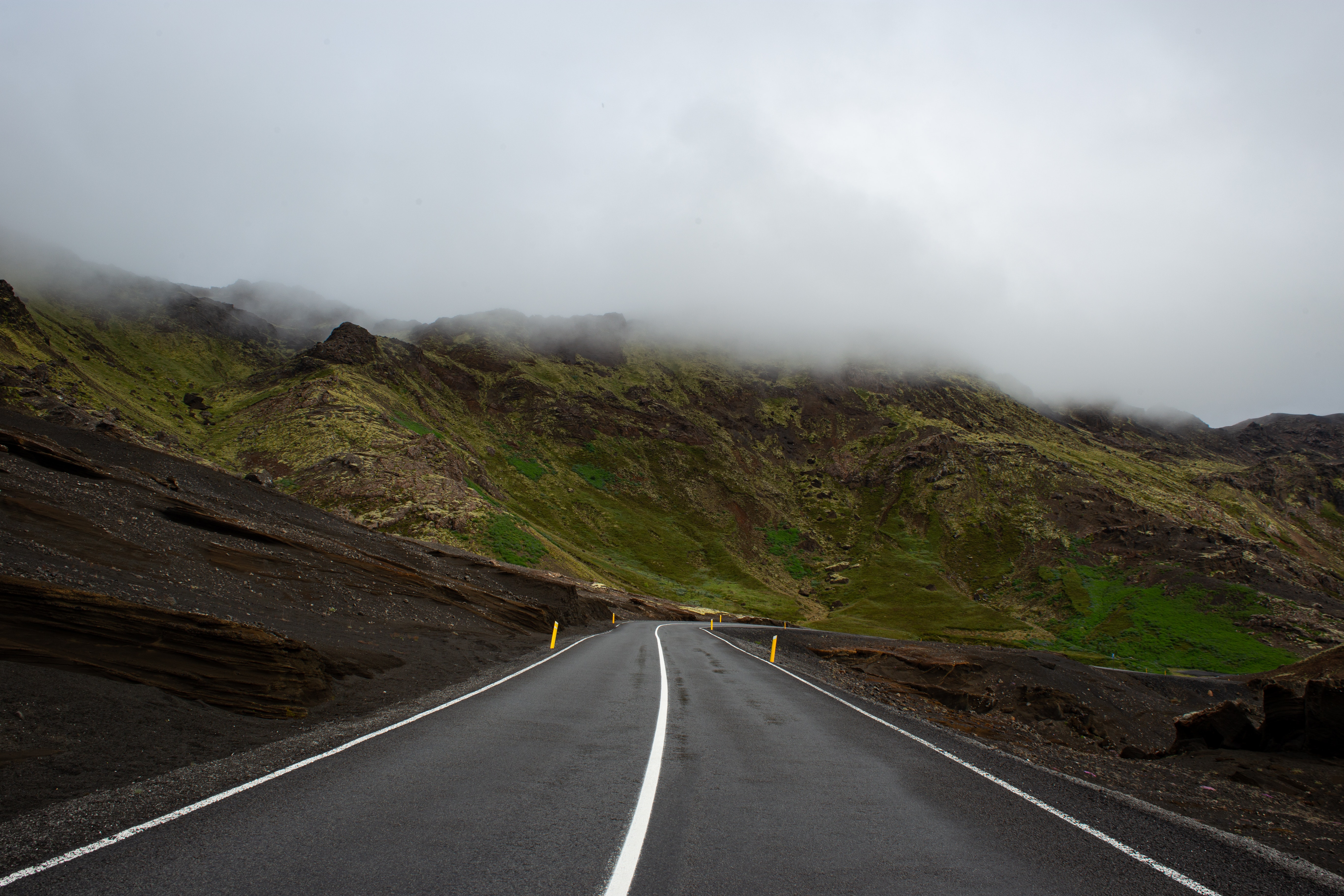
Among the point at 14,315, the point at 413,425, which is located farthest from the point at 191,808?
the point at 14,315

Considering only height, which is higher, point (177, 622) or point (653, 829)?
point (653, 829)

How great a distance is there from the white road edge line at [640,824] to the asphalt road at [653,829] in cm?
4

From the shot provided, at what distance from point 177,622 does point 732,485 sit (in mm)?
116287

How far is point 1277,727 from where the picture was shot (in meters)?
11.8

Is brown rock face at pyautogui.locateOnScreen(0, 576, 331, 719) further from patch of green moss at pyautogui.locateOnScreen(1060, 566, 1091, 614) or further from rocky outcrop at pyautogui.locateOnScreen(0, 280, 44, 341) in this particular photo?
patch of green moss at pyautogui.locateOnScreen(1060, 566, 1091, 614)

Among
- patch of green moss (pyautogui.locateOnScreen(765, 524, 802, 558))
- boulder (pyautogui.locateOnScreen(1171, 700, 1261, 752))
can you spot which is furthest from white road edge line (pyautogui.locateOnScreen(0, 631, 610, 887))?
patch of green moss (pyautogui.locateOnScreen(765, 524, 802, 558))

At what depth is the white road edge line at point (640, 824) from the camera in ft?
13.9

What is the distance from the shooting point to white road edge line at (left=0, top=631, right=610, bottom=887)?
3.96 metres

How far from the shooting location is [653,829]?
5.43 metres

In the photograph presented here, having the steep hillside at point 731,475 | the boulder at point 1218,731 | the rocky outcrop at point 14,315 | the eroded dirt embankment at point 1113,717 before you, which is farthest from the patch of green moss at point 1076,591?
the rocky outcrop at point 14,315

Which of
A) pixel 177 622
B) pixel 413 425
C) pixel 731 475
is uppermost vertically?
pixel 413 425

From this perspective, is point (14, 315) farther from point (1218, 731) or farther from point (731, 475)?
point (731, 475)

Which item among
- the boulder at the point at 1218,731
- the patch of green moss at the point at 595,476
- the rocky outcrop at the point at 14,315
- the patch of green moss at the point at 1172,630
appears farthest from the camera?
the patch of green moss at the point at 595,476

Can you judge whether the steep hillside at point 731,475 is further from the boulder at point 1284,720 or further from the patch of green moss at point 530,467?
the boulder at point 1284,720
